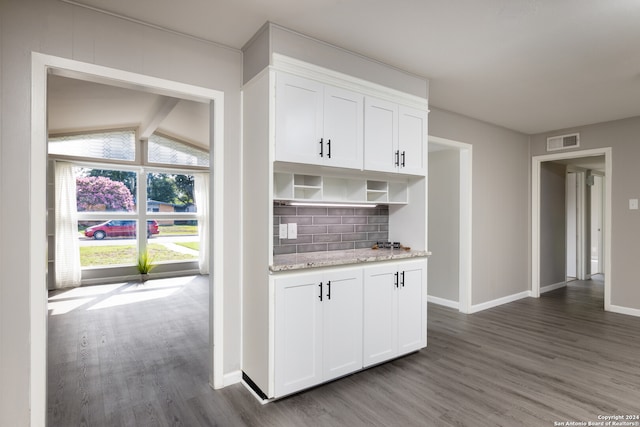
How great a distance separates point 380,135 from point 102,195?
20.0ft

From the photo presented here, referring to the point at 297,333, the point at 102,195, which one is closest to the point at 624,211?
the point at 297,333

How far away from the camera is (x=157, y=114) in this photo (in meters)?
5.27

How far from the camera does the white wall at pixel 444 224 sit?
189 inches

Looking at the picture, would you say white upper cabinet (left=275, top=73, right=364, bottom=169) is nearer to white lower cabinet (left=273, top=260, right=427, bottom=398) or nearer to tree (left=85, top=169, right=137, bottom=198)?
white lower cabinet (left=273, top=260, right=427, bottom=398)

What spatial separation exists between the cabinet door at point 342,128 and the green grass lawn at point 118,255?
5.97 meters

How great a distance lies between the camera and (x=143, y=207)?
709 cm

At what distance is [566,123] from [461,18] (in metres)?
3.68

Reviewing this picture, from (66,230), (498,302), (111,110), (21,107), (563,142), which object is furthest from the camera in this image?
(66,230)

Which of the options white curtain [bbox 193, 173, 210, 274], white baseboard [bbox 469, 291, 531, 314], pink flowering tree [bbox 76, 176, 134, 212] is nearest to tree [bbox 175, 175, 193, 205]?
white curtain [bbox 193, 173, 210, 274]

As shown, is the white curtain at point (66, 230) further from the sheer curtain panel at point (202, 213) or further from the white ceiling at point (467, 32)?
the white ceiling at point (467, 32)

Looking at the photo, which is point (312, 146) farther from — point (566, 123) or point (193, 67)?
point (566, 123)

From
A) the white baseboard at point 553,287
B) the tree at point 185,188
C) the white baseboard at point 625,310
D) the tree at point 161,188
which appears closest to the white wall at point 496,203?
the white baseboard at point 553,287

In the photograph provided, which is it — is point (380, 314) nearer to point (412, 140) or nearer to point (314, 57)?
point (412, 140)

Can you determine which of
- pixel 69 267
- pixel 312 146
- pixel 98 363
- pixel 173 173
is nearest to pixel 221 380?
pixel 98 363
